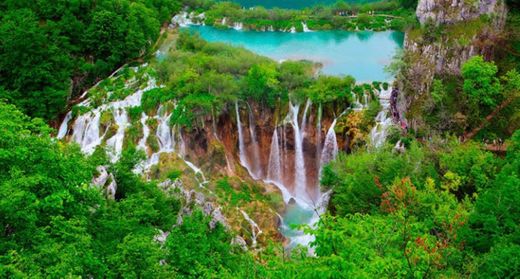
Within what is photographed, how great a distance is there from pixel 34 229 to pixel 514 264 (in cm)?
1083

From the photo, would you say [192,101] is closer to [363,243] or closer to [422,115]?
[422,115]

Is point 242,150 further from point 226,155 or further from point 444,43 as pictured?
point 444,43

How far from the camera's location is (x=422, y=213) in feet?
56.5

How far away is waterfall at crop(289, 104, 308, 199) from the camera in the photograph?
96.5 feet

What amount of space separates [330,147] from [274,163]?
357cm

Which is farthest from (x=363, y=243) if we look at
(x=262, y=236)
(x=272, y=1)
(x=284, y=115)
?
(x=272, y=1)

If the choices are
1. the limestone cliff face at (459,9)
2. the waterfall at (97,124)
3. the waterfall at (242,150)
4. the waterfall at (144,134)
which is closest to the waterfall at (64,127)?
the waterfall at (97,124)

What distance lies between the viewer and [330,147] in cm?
2858

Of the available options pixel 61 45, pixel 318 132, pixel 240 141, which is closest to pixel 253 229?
pixel 240 141

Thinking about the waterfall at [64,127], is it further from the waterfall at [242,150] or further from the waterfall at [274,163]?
the waterfall at [274,163]

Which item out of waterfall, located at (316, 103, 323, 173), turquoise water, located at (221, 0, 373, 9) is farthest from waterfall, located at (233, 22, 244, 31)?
waterfall, located at (316, 103, 323, 173)

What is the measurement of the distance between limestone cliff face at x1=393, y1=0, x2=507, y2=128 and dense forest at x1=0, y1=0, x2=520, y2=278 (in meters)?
0.11

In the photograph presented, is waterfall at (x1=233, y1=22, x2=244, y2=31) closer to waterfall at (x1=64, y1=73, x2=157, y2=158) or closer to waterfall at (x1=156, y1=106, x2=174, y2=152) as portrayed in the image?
waterfall at (x1=64, y1=73, x2=157, y2=158)

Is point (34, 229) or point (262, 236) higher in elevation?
point (34, 229)
